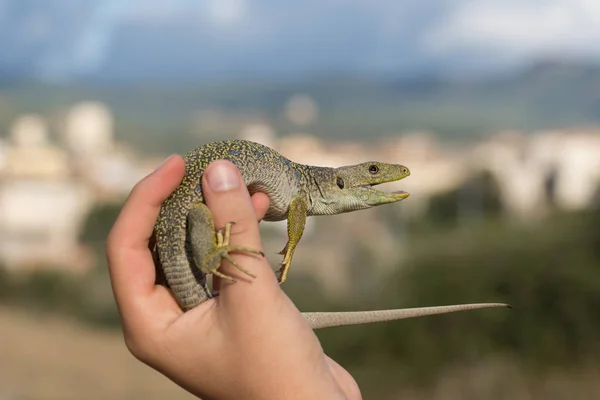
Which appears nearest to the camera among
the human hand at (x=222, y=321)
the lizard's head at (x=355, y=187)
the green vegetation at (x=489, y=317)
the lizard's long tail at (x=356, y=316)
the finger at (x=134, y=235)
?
the human hand at (x=222, y=321)

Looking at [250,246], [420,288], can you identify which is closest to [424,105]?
[420,288]

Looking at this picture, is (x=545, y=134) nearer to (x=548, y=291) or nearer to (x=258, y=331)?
(x=548, y=291)

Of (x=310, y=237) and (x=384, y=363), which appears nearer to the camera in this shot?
(x=384, y=363)

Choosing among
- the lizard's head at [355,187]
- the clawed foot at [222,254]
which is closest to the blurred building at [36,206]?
the lizard's head at [355,187]

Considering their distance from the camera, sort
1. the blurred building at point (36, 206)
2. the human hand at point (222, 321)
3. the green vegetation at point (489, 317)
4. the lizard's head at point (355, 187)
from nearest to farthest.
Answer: the human hand at point (222, 321) < the lizard's head at point (355, 187) < the green vegetation at point (489, 317) < the blurred building at point (36, 206)

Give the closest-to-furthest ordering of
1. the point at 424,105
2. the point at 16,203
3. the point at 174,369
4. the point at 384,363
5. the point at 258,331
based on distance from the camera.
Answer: the point at 258,331 → the point at 174,369 → the point at 384,363 → the point at 16,203 → the point at 424,105

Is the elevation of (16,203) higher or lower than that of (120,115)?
lower

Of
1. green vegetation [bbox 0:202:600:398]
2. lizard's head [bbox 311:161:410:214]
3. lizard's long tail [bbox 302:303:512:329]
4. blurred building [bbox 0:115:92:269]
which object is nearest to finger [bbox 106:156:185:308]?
lizard's long tail [bbox 302:303:512:329]

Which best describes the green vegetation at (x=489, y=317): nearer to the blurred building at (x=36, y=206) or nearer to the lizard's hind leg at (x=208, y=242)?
the lizard's hind leg at (x=208, y=242)
